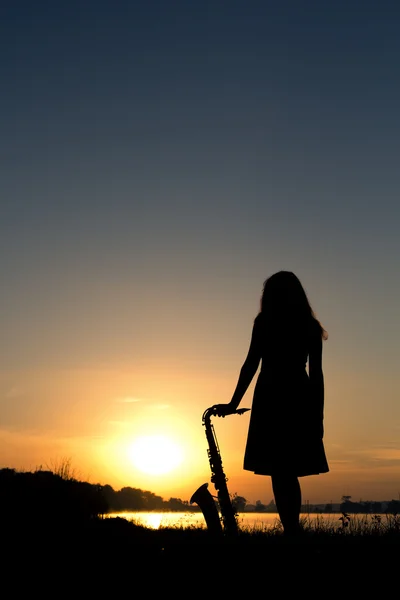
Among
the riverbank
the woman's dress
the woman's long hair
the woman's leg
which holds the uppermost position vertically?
the woman's long hair

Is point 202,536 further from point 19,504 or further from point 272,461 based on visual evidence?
point 19,504

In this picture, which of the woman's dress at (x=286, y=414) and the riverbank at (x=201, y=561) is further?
the woman's dress at (x=286, y=414)

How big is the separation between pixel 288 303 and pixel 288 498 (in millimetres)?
2483

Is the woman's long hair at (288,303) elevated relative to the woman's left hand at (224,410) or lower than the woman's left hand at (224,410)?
elevated

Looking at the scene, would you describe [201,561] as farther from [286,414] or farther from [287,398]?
[287,398]

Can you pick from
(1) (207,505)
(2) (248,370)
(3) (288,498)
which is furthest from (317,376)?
(1) (207,505)

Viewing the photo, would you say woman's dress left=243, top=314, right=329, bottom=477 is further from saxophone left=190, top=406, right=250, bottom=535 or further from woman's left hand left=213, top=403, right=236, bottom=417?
saxophone left=190, top=406, right=250, bottom=535

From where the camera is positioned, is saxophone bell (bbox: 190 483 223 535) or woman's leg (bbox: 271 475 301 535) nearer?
woman's leg (bbox: 271 475 301 535)

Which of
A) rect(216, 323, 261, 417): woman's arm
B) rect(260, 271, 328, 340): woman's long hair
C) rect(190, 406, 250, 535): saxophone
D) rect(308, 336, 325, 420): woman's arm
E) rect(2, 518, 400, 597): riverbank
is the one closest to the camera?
rect(2, 518, 400, 597): riverbank

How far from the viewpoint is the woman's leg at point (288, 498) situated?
27.3 feet

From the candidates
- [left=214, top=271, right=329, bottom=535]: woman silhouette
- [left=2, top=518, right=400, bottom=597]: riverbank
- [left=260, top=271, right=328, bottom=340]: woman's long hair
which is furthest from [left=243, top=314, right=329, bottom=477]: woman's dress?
[left=2, top=518, right=400, bottom=597]: riverbank

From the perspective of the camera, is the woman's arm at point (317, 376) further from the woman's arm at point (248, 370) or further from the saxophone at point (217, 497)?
the saxophone at point (217, 497)

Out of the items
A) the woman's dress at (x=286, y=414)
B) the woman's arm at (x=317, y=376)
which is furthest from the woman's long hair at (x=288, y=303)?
the woman's arm at (x=317, y=376)

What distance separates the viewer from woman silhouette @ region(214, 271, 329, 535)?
8266 mm
